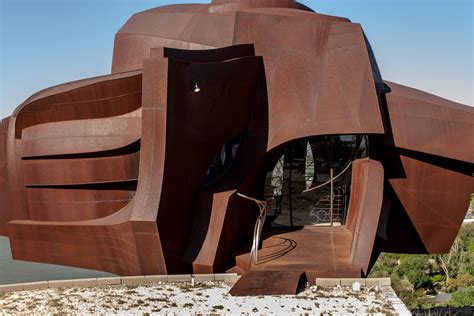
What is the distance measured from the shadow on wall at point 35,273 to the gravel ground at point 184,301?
197 inches

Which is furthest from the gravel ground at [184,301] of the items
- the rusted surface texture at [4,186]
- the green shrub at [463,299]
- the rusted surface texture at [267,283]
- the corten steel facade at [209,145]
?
the green shrub at [463,299]

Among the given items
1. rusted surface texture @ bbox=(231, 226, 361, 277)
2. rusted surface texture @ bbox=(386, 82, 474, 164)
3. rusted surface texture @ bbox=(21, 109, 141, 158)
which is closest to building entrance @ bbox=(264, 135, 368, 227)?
rusted surface texture @ bbox=(231, 226, 361, 277)

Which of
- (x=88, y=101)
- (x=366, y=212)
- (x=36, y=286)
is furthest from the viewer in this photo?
(x=366, y=212)

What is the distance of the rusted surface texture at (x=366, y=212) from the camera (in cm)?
1315

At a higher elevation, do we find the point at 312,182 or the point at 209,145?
the point at 209,145

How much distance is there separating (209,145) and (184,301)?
4.27 meters

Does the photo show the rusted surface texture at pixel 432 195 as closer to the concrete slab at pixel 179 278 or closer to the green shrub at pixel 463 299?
the concrete slab at pixel 179 278

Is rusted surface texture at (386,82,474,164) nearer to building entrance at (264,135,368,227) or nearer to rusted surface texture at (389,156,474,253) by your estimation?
rusted surface texture at (389,156,474,253)

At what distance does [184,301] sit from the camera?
10.7 metres

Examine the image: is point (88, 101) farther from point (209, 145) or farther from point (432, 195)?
point (432, 195)

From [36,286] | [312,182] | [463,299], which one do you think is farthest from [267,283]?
[463,299]

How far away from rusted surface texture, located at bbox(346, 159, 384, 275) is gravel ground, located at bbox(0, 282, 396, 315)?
1.60m

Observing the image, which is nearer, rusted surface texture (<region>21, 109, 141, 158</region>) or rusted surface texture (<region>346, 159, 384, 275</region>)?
rusted surface texture (<region>346, 159, 384, 275</region>)

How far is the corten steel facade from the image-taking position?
12633 mm
